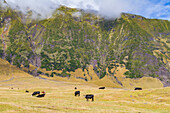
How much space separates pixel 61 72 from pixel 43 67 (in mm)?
24282

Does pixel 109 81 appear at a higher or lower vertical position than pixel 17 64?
lower

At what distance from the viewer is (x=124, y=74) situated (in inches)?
7657

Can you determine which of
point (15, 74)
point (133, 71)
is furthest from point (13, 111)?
point (133, 71)

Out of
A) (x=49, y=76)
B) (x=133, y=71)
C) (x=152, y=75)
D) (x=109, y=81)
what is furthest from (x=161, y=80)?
(x=49, y=76)

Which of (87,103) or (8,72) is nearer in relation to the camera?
(87,103)

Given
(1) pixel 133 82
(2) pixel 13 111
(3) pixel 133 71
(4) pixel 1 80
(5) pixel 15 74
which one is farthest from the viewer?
(3) pixel 133 71

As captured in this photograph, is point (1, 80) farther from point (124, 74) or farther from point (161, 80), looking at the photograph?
point (161, 80)

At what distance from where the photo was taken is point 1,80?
15400cm

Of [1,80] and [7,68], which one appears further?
[7,68]

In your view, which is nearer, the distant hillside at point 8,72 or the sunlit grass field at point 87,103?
the sunlit grass field at point 87,103

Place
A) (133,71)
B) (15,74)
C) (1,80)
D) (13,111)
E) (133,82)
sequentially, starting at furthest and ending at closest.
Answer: (133,71) → (133,82) → (15,74) → (1,80) → (13,111)

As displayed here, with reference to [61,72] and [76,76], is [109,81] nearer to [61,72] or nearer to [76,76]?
[76,76]

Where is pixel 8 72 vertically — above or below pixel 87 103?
above

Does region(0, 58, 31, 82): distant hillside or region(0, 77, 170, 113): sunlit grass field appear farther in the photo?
region(0, 58, 31, 82): distant hillside
